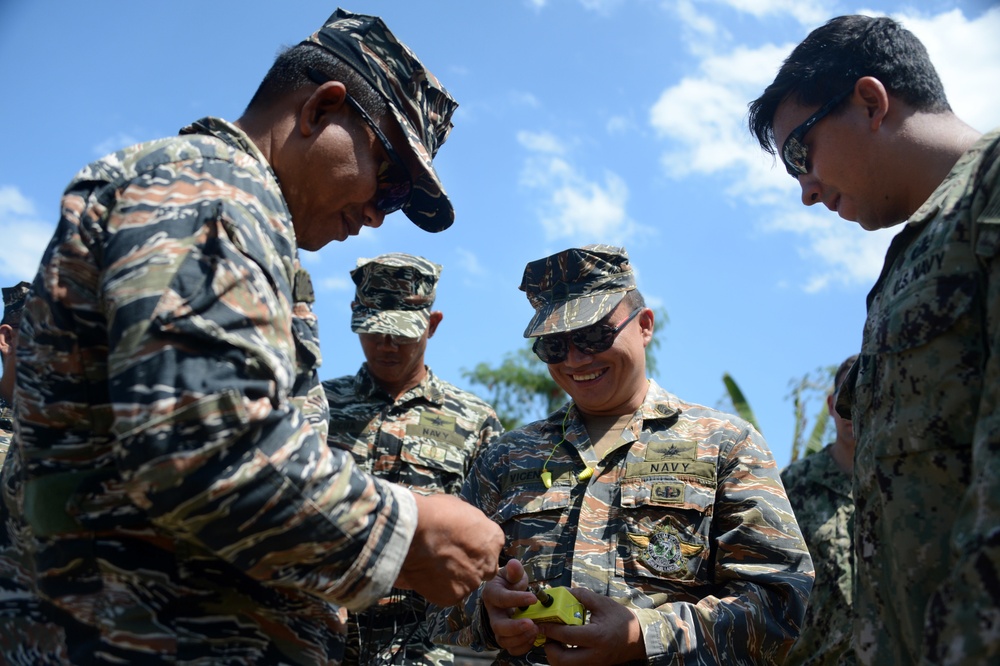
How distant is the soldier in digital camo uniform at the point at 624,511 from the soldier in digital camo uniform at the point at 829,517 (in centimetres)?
78

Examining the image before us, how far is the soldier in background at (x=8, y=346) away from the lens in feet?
20.0

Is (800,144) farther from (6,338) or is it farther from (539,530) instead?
(6,338)

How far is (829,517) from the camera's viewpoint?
5543mm

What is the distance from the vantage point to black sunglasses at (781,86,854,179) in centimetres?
290

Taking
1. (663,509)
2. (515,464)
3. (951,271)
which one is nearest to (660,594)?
(663,509)

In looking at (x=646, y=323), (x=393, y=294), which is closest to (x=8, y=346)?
(x=393, y=294)

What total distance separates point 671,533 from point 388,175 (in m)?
1.88

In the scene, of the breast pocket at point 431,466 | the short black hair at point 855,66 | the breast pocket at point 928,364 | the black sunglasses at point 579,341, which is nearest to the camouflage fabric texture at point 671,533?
the black sunglasses at point 579,341

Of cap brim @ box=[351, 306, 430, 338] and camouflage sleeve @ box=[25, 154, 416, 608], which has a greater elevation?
cap brim @ box=[351, 306, 430, 338]

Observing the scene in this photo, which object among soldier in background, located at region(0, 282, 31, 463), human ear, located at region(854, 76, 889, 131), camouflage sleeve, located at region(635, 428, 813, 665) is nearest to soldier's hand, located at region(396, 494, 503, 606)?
camouflage sleeve, located at region(635, 428, 813, 665)

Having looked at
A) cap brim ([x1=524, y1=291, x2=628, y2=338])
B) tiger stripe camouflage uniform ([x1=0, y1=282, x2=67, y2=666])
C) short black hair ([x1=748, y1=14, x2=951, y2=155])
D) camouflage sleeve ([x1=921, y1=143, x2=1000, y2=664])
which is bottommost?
tiger stripe camouflage uniform ([x1=0, y1=282, x2=67, y2=666])

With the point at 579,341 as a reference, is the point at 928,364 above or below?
below

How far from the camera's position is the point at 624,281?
452 cm

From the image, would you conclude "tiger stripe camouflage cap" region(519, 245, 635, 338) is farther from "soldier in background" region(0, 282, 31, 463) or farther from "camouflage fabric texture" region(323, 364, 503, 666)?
"soldier in background" region(0, 282, 31, 463)
